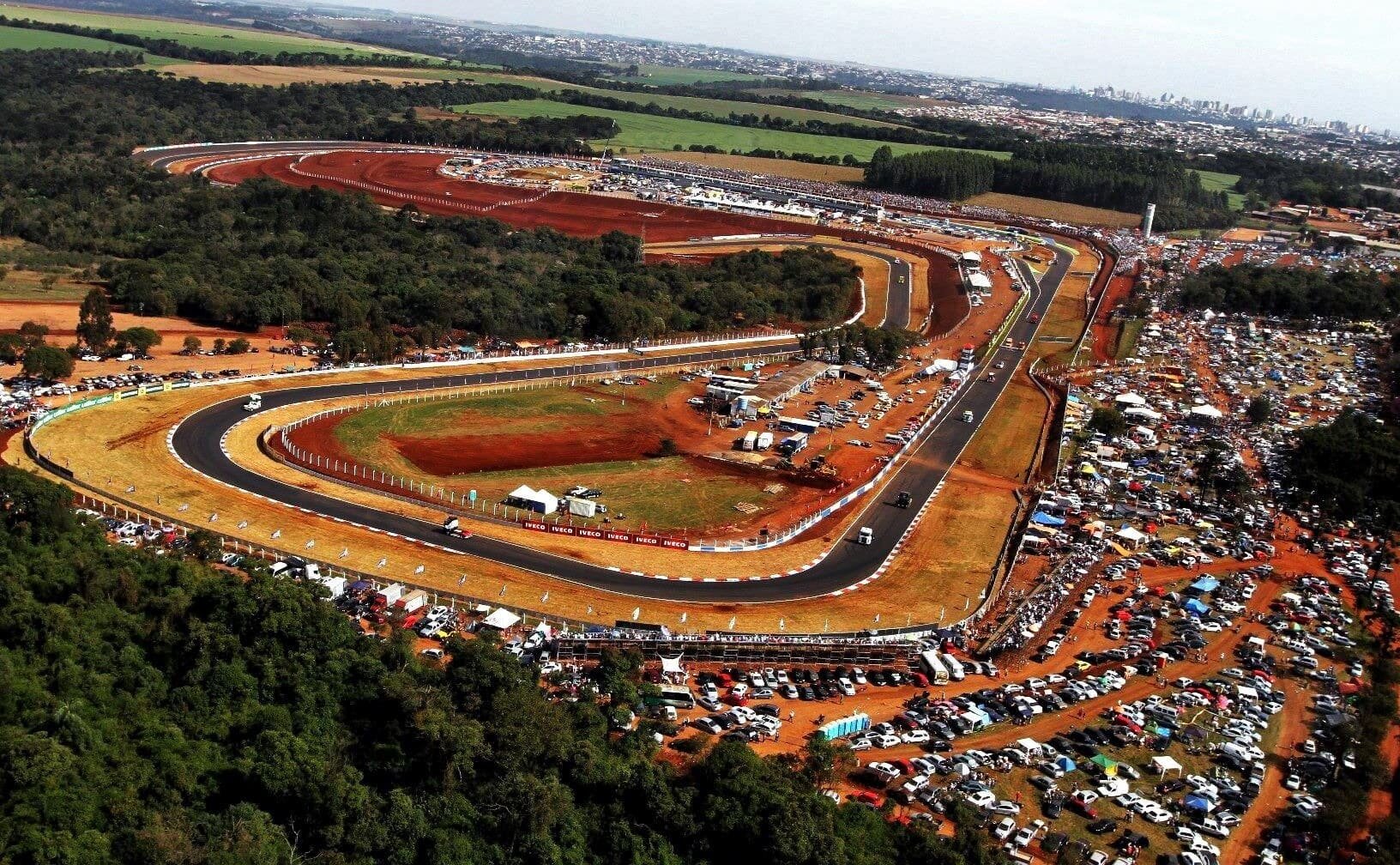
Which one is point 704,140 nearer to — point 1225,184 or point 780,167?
point 780,167

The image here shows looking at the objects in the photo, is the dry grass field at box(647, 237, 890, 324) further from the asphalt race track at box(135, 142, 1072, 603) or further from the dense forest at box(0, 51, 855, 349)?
the asphalt race track at box(135, 142, 1072, 603)

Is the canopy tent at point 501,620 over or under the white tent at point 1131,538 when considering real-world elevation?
under

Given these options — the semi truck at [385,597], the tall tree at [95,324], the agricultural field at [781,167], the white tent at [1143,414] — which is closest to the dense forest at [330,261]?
the tall tree at [95,324]

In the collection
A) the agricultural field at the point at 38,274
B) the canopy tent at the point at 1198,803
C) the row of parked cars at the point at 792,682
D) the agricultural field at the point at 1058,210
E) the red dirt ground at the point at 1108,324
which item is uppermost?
the agricultural field at the point at 1058,210

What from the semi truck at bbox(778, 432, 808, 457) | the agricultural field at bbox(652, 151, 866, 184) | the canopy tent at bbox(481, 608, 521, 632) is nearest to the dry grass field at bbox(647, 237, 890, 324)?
the semi truck at bbox(778, 432, 808, 457)

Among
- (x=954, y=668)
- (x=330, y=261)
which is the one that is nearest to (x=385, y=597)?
(x=954, y=668)

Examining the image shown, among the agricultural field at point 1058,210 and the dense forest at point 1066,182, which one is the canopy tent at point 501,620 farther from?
the dense forest at point 1066,182
